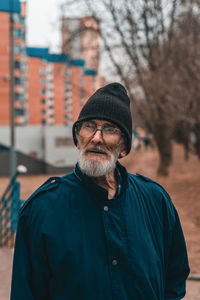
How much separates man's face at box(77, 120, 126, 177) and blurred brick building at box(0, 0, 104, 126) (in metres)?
8.25

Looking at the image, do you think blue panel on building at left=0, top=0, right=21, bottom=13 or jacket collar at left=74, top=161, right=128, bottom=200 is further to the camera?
blue panel on building at left=0, top=0, right=21, bottom=13

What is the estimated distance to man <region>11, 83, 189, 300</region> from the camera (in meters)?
1.41

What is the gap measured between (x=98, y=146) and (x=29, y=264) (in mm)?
591

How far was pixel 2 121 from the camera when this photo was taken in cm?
3275

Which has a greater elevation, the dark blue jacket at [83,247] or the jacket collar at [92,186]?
the jacket collar at [92,186]

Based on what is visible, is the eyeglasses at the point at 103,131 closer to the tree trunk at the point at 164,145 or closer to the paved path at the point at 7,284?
the paved path at the point at 7,284


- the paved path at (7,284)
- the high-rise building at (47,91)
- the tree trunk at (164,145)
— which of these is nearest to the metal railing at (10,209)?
the paved path at (7,284)

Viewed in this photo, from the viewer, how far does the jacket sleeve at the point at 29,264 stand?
1.42 meters

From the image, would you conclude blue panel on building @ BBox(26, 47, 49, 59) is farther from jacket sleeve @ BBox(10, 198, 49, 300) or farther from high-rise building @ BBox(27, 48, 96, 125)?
high-rise building @ BBox(27, 48, 96, 125)

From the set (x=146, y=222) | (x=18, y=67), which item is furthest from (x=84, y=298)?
(x=18, y=67)

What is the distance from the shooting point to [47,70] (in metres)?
69.4

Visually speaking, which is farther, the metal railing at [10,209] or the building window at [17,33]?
the building window at [17,33]

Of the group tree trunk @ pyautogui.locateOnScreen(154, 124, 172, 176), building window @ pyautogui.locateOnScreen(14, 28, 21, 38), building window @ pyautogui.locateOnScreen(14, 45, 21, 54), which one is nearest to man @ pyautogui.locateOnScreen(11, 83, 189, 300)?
tree trunk @ pyautogui.locateOnScreen(154, 124, 172, 176)

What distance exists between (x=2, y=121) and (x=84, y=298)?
32852mm
